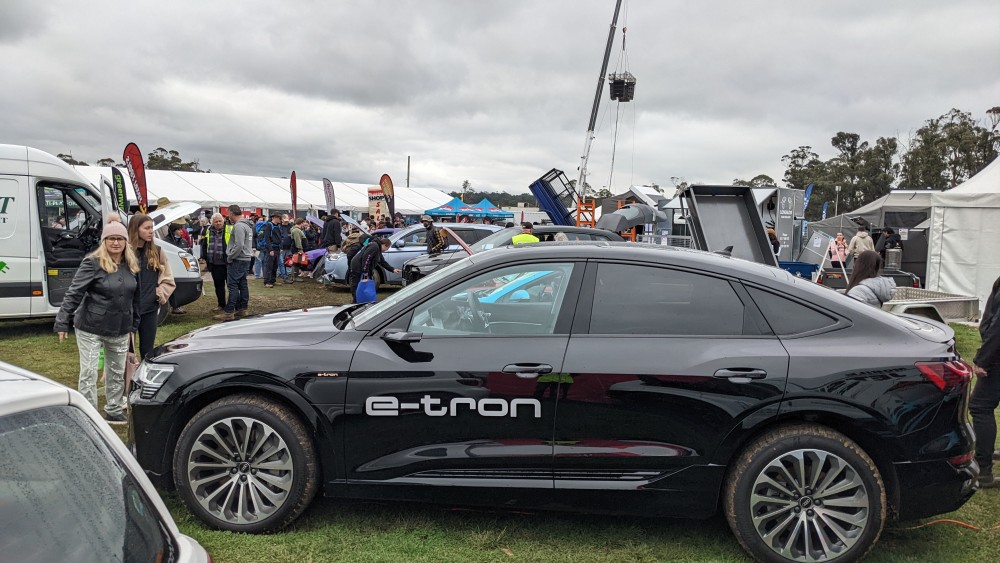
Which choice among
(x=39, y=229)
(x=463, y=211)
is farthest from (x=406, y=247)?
(x=463, y=211)

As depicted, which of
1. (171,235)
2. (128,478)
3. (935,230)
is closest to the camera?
(128,478)

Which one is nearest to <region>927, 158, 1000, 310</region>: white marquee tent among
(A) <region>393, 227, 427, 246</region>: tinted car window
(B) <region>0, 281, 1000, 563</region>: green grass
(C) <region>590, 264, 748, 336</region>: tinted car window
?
(B) <region>0, 281, 1000, 563</region>: green grass

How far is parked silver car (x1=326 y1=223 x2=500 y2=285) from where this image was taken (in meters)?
14.4

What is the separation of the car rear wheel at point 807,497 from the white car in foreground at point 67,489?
101 inches

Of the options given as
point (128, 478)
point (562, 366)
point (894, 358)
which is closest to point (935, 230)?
point (894, 358)

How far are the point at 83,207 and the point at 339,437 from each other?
776cm

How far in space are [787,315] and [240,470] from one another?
9.75 feet

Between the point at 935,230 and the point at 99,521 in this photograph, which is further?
the point at 935,230

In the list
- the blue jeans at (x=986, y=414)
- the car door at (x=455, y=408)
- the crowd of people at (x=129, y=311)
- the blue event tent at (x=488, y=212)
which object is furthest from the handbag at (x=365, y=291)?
the blue event tent at (x=488, y=212)

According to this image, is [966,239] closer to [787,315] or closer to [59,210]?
[787,315]

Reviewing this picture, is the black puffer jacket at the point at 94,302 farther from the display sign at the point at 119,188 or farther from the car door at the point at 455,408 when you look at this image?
the display sign at the point at 119,188

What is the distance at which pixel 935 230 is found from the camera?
43.4 feet

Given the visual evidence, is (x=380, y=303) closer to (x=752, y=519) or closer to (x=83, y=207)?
(x=752, y=519)

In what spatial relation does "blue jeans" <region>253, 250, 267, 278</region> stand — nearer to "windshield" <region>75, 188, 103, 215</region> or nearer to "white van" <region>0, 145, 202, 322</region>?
"windshield" <region>75, 188, 103, 215</region>
